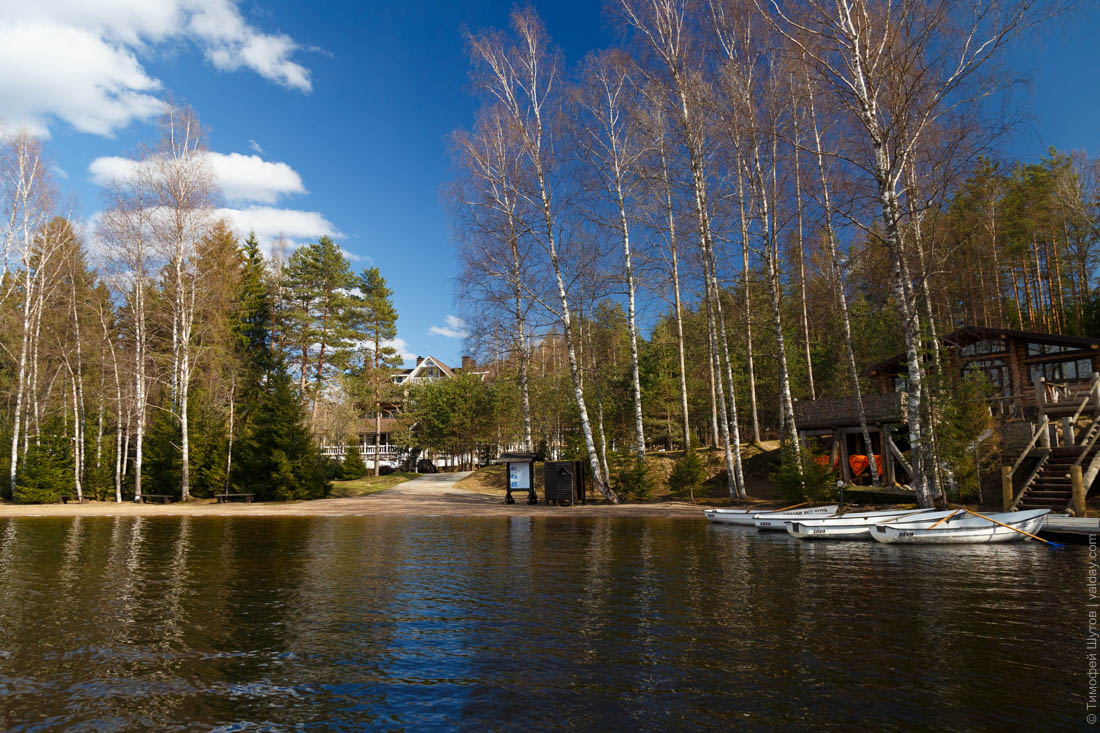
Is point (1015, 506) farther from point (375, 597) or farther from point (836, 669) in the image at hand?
point (375, 597)

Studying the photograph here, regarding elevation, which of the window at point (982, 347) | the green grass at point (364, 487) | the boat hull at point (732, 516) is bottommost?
the boat hull at point (732, 516)

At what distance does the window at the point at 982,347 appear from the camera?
27.6 metres

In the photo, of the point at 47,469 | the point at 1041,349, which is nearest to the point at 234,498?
the point at 47,469

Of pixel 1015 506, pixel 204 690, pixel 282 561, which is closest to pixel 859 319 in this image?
pixel 1015 506

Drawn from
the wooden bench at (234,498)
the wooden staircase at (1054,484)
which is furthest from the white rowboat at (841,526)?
the wooden bench at (234,498)

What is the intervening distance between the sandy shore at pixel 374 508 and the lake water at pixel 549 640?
10.1 m

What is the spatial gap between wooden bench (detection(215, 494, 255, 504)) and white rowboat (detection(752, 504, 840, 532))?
2458cm

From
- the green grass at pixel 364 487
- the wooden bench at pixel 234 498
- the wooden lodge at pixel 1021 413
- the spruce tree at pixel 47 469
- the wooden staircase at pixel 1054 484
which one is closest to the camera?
the wooden staircase at pixel 1054 484

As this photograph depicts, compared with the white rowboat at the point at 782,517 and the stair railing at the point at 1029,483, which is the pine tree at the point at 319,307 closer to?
the white rowboat at the point at 782,517

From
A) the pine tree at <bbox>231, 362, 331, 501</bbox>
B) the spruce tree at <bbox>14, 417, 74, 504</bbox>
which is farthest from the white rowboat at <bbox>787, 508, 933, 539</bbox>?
the spruce tree at <bbox>14, 417, 74, 504</bbox>

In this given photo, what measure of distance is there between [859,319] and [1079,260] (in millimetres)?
12194

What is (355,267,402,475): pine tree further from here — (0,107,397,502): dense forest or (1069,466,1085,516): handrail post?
(1069,466,1085,516): handrail post

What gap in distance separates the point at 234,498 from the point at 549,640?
95.3 feet

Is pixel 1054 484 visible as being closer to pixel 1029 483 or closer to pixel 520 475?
pixel 1029 483
